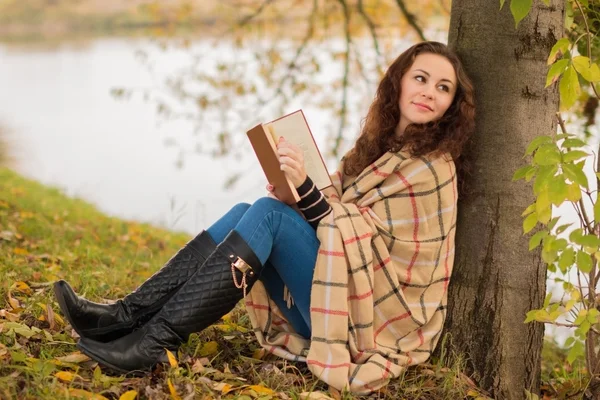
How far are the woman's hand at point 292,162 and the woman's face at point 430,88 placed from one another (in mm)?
527

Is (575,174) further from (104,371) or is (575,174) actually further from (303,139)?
(104,371)

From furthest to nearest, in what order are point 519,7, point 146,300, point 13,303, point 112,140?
point 112,140 < point 13,303 < point 146,300 < point 519,7

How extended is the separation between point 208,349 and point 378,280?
0.68m

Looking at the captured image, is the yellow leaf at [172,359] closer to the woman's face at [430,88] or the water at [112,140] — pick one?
the woman's face at [430,88]

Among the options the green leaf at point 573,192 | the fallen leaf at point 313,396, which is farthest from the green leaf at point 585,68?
the fallen leaf at point 313,396

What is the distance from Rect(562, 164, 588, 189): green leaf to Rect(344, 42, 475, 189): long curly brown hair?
0.69 m

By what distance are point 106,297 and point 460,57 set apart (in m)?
1.89

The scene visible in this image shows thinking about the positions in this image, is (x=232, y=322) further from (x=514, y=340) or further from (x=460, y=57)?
(x=460, y=57)

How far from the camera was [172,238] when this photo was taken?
5949 millimetres

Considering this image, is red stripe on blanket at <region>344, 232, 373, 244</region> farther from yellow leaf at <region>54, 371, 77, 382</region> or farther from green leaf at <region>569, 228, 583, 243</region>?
yellow leaf at <region>54, 371, 77, 382</region>

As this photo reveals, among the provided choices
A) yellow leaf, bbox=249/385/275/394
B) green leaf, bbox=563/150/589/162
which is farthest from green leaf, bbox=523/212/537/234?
yellow leaf, bbox=249/385/275/394

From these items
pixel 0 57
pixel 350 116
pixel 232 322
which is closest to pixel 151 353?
pixel 232 322

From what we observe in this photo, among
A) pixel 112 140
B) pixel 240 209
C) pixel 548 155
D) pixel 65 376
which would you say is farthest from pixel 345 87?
pixel 112 140

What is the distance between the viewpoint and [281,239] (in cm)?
252
